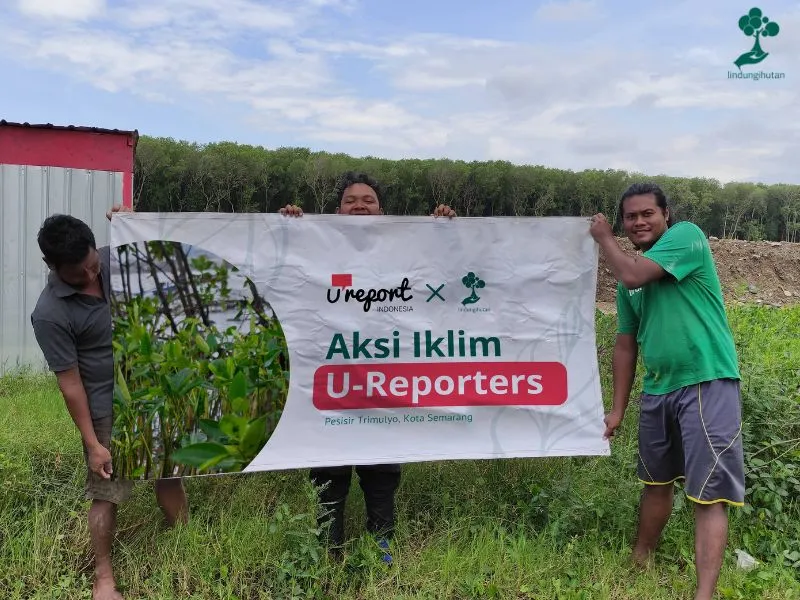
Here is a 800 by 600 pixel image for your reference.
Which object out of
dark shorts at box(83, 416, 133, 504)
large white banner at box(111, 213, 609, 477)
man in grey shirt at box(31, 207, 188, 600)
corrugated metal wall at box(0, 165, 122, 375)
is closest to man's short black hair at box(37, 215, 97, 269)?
man in grey shirt at box(31, 207, 188, 600)

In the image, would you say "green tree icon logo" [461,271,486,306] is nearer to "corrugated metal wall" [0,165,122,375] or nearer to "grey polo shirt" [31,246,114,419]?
"grey polo shirt" [31,246,114,419]

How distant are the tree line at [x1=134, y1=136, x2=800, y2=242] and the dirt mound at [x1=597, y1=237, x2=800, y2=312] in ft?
71.4

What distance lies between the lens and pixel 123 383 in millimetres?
2820

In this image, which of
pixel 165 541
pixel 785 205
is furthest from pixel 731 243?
pixel 785 205

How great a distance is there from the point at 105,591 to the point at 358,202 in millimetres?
2038

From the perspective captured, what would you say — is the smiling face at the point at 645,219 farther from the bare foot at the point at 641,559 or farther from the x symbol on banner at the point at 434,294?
the bare foot at the point at 641,559

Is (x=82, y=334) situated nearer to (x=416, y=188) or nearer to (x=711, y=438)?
(x=711, y=438)

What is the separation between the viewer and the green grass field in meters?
2.81

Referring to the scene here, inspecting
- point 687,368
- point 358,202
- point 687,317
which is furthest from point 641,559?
point 358,202

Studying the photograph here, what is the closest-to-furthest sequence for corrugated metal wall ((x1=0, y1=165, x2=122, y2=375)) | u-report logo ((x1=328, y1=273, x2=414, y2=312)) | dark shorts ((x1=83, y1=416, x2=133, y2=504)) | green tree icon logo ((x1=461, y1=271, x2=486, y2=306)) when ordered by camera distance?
dark shorts ((x1=83, y1=416, x2=133, y2=504)) → u-report logo ((x1=328, y1=273, x2=414, y2=312)) → green tree icon logo ((x1=461, y1=271, x2=486, y2=306)) → corrugated metal wall ((x1=0, y1=165, x2=122, y2=375))

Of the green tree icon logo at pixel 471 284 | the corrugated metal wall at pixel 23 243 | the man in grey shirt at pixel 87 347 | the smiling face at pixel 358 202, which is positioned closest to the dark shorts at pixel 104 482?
Answer: the man in grey shirt at pixel 87 347

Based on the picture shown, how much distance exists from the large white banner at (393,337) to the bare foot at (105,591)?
54cm

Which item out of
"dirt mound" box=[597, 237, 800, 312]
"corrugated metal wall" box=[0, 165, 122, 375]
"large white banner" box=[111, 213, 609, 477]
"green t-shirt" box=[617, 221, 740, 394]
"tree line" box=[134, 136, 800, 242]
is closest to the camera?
"green t-shirt" box=[617, 221, 740, 394]

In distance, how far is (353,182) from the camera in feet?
10.2
